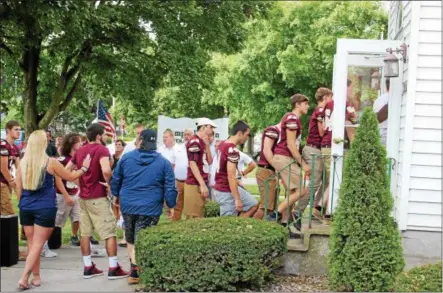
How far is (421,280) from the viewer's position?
5535 millimetres

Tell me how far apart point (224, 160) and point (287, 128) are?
33.0 inches

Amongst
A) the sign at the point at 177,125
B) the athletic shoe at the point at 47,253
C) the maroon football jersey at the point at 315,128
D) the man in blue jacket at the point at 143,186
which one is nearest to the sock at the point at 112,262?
the man in blue jacket at the point at 143,186

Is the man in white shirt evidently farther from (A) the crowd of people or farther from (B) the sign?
(B) the sign

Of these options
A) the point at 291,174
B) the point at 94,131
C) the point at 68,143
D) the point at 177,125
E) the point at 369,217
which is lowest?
the point at 369,217

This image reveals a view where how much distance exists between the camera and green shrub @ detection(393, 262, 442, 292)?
547 centimetres

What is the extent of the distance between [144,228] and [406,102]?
3570 millimetres

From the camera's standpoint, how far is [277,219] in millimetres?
7320

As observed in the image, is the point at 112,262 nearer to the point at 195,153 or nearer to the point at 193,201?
the point at 193,201

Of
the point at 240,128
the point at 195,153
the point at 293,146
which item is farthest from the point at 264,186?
the point at 195,153

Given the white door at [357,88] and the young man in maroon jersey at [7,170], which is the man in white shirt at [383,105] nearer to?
the white door at [357,88]

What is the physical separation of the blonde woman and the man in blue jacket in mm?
673

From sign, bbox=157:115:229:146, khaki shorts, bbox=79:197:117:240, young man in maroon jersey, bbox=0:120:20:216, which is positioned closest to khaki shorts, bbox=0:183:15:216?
young man in maroon jersey, bbox=0:120:20:216

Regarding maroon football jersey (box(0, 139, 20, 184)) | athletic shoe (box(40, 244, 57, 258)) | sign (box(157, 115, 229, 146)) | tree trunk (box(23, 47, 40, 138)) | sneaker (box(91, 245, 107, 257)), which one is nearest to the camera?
maroon football jersey (box(0, 139, 20, 184))

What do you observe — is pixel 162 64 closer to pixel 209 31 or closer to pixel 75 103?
pixel 209 31
